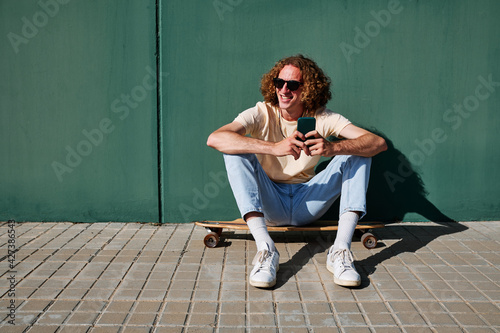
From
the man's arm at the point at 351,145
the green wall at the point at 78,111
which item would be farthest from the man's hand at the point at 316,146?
the green wall at the point at 78,111

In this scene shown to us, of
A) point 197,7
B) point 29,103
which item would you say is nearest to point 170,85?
point 197,7

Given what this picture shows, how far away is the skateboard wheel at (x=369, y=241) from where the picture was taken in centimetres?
373

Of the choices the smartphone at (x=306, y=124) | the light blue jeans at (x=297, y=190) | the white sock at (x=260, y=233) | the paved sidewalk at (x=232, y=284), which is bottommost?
the paved sidewalk at (x=232, y=284)

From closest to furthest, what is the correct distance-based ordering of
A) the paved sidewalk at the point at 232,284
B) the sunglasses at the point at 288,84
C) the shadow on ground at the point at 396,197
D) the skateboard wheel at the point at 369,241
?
the paved sidewalk at the point at 232,284, the sunglasses at the point at 288,84, the skateboard wheel at the point at 369,241, the shadow on ground at the point at 396,197

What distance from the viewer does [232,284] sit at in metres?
3.04

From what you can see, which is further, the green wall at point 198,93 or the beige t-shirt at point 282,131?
the green wall at point 198,93

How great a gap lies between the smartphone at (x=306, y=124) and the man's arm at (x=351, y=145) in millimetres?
117

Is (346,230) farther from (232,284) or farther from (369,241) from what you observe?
(232,284)

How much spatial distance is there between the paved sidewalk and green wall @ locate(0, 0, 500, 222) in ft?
1.41

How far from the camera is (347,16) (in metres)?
4.38

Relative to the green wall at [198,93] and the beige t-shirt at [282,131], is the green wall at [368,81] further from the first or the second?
the beige t-shirt at [282,131]

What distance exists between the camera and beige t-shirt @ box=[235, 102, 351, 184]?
12.3 feet

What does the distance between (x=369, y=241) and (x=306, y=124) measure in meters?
1.17

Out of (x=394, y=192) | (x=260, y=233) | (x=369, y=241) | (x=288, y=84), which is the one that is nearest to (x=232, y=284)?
(x=260, y=233)
